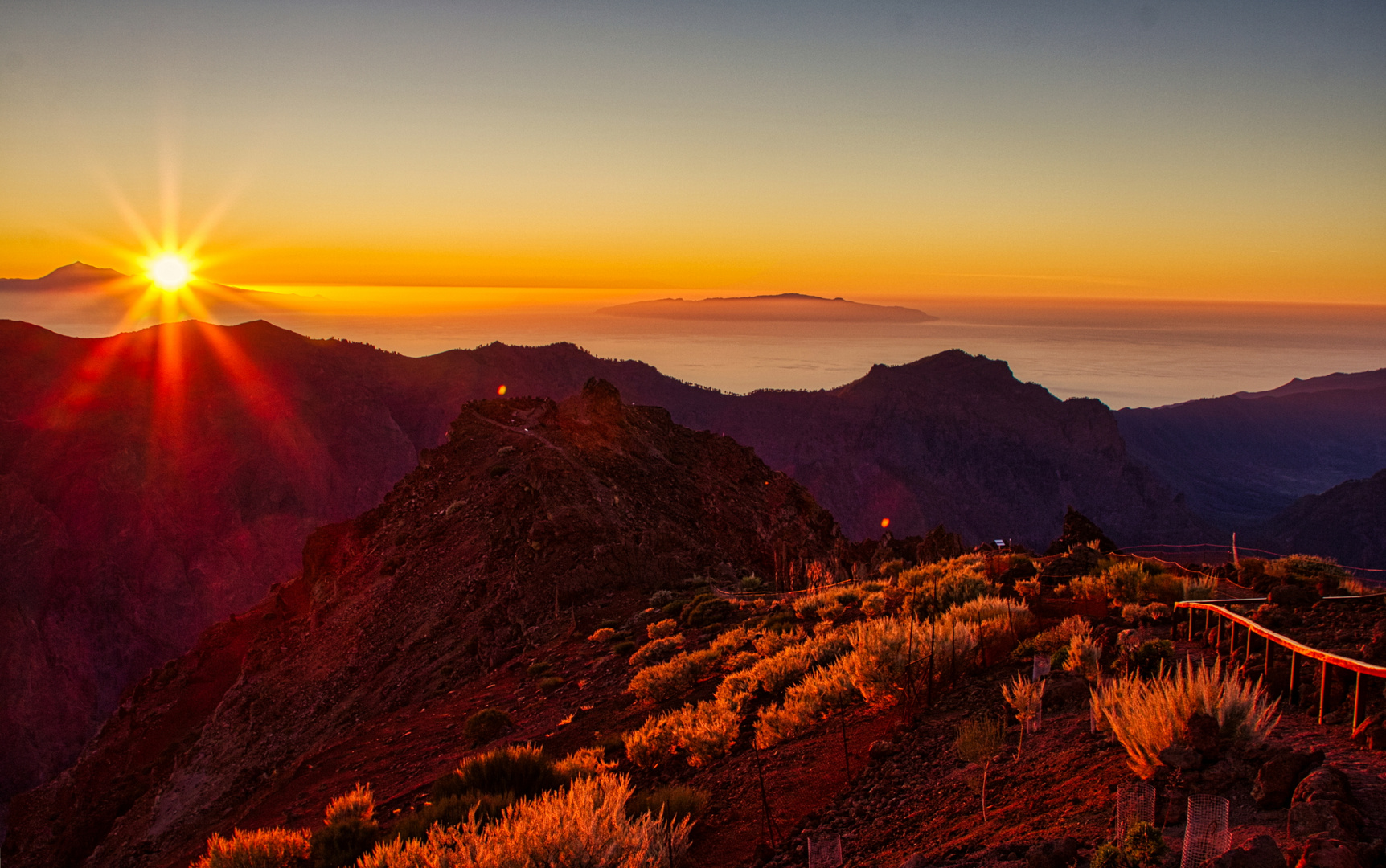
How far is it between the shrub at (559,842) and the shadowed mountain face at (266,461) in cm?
6474

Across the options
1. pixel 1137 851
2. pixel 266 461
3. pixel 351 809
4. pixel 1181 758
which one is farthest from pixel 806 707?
pixel 266 461

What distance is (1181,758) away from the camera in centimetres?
523

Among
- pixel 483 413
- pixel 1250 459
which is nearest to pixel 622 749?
pixel 483 413

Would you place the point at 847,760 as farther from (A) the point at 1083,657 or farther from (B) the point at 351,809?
(B) the point at 351,809

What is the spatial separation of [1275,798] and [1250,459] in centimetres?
13034

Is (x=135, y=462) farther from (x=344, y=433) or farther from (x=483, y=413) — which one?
(x=483, y=413)

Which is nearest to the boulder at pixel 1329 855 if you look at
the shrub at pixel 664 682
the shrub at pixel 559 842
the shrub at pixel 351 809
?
the shrub at pixel 559 842

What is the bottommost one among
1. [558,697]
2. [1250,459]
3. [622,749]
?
[1250,459]

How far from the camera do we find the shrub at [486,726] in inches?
551

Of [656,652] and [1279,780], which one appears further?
[656,652]

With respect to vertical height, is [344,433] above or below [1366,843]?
below

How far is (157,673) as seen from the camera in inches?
1319

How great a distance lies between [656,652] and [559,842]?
1036 centimetres

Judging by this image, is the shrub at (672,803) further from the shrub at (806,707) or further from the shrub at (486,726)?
the shrub at (486,726)
